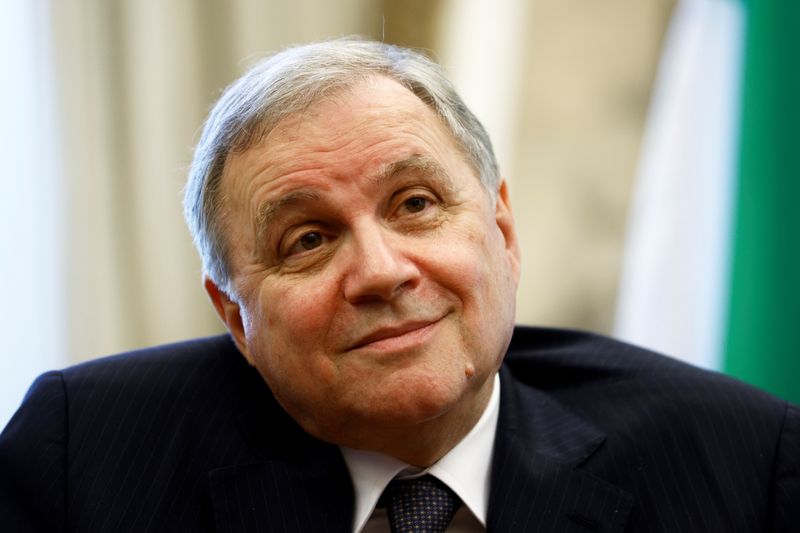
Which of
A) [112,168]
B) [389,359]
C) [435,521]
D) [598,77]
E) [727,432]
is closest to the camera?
[389,359]

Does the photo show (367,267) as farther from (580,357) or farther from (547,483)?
(580,357)

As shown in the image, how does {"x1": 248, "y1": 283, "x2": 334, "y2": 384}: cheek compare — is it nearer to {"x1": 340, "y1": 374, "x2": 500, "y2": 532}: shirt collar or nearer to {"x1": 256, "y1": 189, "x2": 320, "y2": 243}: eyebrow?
{"x1": 256, "y1": 189, "x2": 320, "y2": 243}: eyebrow

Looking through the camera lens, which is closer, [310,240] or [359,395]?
[359,395]

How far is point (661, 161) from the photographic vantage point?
12.0 ft

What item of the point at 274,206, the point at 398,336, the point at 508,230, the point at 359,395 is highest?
the point at 274,206

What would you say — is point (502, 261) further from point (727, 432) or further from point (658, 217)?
point (658, 217)

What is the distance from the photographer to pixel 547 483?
2.04 m

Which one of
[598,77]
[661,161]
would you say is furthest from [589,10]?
[661,161]

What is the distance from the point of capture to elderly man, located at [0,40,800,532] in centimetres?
185

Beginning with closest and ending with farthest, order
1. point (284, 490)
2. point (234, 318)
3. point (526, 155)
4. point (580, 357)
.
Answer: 1. point (284, 490)
2. point (234, 318)
3. point (580, 357)
4. point (526, 155)

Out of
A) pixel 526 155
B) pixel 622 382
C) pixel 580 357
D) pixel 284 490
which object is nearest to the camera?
pixel 284 490

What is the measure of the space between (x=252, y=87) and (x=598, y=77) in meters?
2.28

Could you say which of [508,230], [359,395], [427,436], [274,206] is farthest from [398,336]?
[508,230]

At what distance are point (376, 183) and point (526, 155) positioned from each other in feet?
7.11
